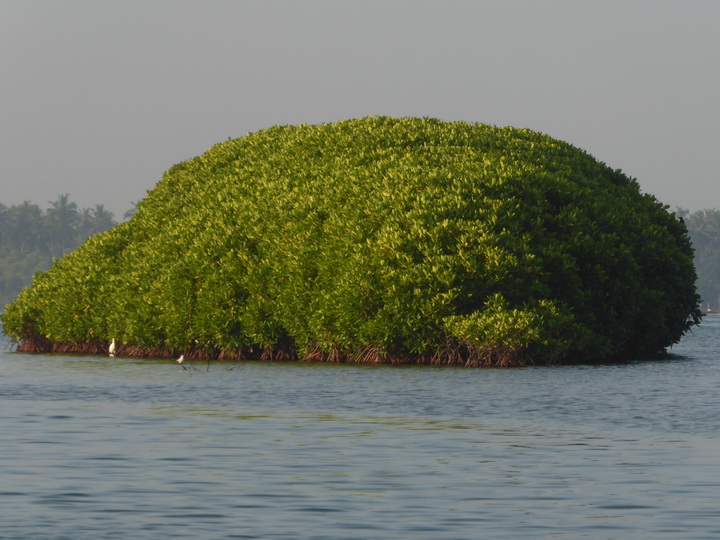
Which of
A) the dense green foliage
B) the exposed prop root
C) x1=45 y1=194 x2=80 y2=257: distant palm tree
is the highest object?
x1=45 y1=194 x2=80 y2=257: distant palm tree

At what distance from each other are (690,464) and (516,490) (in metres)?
3.40

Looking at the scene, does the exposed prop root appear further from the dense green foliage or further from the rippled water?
the rippled water

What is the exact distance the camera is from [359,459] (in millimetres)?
18750

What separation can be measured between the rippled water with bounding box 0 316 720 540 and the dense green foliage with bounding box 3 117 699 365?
8084 mm

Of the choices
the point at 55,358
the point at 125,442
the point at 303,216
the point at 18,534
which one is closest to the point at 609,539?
the point at 18,534

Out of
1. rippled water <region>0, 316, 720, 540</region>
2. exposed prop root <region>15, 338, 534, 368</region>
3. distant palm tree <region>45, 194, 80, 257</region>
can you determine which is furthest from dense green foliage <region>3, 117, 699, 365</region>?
distant palm tree <region>45, 194, 80, 257</region>

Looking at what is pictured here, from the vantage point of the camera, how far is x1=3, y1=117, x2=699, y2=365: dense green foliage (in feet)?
139

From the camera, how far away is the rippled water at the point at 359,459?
13695mm

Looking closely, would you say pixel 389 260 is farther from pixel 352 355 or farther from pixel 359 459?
pixel 359 459

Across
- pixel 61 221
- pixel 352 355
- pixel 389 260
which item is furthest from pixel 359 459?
pixel 61 221

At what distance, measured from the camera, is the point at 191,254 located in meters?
46.9

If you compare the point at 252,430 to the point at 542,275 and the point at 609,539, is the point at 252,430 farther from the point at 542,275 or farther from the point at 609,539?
the point at 542,275

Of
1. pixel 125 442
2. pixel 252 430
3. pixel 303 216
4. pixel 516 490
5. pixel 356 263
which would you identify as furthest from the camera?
pixel 303 216

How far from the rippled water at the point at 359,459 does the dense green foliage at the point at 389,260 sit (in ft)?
26.5
